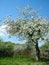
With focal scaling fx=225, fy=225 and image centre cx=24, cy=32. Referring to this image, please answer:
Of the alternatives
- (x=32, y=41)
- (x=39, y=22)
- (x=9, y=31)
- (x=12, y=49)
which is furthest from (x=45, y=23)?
(x=12, y=49)

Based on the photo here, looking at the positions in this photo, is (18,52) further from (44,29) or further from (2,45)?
(44,29)

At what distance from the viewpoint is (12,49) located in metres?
46.1

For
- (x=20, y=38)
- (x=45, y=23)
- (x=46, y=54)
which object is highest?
(x=45, y=23)

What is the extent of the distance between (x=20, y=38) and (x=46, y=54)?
7.24 metres

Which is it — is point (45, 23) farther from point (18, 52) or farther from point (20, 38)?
point (18, 52)

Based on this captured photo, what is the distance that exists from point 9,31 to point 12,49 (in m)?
5.84

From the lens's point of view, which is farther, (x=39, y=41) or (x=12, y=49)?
(x=12, y=49)

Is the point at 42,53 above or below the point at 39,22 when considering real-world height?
below

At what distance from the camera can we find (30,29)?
40.4 meters

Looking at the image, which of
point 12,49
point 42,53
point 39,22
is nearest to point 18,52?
point 12,49

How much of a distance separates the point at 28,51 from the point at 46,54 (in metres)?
3.66

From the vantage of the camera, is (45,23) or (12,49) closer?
(45,23)

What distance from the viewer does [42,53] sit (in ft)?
149

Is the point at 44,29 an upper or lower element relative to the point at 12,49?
upper
